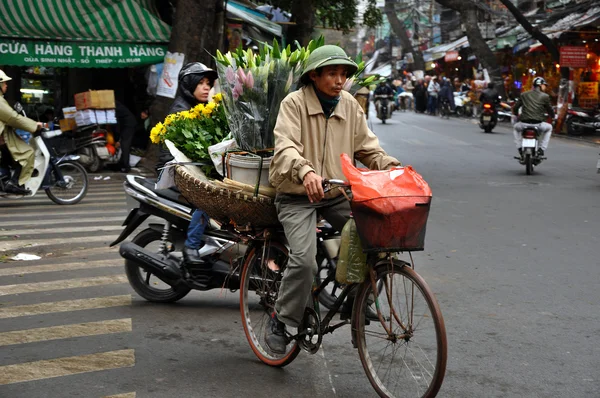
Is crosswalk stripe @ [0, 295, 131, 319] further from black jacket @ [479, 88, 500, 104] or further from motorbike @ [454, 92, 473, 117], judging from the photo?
motorbike @ [454, 92, 473, 117]

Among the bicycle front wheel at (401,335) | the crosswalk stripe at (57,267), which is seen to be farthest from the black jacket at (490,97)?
the bicycle front wheel at (401,335)

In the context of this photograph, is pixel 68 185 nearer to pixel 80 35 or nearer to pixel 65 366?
pixel 80 35

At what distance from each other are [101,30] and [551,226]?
966 centimetres

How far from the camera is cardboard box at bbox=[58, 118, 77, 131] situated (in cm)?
1565

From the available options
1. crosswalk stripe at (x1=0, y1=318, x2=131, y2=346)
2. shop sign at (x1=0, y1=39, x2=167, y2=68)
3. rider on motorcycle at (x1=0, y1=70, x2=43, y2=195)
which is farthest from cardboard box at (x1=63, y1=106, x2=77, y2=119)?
crosswalk stripe at (x1=0, y1=318, x2=131, y2=346)

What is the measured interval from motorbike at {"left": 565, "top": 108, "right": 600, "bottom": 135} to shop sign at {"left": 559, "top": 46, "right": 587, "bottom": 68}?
1679 millimetres

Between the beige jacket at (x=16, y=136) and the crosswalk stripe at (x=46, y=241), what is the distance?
2.66 metres

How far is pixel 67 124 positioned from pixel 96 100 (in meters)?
0.71

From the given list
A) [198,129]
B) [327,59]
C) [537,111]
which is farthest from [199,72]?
[537,111]

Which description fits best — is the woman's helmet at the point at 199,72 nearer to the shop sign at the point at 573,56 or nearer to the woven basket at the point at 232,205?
the woven basket at the point at 232,205

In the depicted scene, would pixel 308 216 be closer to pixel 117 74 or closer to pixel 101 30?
pixel 101 30

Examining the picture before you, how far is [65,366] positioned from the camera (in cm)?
464

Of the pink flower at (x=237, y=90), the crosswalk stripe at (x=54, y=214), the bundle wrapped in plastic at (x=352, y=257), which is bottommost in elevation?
the crosswalk stripe at (x=54, y=214)

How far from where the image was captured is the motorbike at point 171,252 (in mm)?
5727
